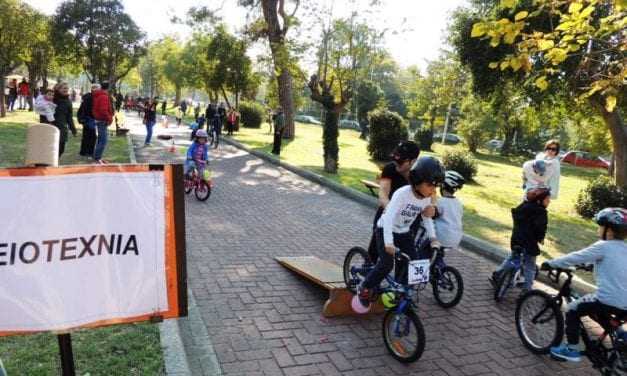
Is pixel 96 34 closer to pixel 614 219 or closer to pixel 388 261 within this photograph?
pixel 388 261

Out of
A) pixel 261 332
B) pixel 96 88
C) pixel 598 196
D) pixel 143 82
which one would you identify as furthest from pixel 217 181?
pixel 143 82

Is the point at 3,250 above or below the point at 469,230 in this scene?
above

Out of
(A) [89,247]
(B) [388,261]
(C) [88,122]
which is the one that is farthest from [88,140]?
(A) [89,247]

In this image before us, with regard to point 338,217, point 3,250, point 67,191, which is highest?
point 67,191

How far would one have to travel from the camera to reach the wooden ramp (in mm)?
5159

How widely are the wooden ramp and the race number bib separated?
120cm

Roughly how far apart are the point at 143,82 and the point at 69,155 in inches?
3071

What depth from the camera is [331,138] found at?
15.4 metres

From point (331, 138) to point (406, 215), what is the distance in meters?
11.1

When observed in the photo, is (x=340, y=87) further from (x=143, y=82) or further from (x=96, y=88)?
(x=143, y=82)

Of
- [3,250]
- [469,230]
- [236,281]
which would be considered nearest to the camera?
[3,250]

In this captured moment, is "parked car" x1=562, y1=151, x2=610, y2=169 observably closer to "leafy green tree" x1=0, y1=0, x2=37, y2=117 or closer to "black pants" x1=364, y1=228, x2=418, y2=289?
"leafy green tree" x1=0, y1=0, x2=37, y2=117

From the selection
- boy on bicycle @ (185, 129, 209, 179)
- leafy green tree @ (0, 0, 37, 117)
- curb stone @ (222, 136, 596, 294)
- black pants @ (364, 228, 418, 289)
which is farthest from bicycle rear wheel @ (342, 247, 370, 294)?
leafy green tree @ (0, 0, 37, 117)

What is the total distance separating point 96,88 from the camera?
12094 millimetres
